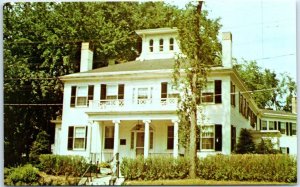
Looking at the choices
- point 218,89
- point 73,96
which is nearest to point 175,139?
point 218,89

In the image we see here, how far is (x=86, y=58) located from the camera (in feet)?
37.6

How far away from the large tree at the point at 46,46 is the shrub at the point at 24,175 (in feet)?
0.72

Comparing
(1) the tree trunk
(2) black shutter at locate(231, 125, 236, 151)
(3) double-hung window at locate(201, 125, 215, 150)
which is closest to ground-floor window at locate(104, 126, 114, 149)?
(1) the tree trunk

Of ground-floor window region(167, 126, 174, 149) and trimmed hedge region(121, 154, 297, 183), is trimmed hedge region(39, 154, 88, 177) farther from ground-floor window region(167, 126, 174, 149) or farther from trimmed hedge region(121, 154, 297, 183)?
ground-floor window region(167, 126, 174, 149)

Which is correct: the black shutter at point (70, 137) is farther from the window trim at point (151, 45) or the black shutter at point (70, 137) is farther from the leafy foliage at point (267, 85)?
the leafy foliage at point (267, 85)

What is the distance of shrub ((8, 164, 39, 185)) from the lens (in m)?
9.45

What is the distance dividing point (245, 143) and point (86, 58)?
3.88 m

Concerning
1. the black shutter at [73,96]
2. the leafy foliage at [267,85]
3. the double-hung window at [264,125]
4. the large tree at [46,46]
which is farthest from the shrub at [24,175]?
the double-hung window at [264,125]

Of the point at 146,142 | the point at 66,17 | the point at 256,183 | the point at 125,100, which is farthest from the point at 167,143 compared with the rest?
the point at 66,17

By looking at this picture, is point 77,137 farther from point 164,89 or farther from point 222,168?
point 222,168

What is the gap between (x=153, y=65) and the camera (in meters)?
11.9

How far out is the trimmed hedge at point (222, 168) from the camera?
9.78 m

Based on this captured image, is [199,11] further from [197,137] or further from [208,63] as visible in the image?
[197,137]

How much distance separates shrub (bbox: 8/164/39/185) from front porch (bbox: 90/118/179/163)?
1.37 meters
